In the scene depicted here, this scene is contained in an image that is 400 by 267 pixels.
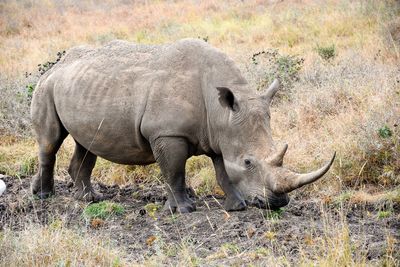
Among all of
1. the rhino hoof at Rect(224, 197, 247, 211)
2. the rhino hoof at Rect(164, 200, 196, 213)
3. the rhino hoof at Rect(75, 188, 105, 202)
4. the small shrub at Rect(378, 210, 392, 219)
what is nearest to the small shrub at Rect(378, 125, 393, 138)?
the small shrub at Rect(378, 210, 392, 219)

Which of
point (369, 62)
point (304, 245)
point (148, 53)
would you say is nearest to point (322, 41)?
point (369, 62)

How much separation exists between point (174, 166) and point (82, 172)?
5.72 feet

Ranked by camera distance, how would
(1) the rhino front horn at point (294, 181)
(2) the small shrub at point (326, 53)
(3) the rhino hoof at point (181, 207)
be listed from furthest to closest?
1. (2) the small shrub at point (326, 53)
2. (3) the rhino hoof at point (181, 207)
3. (1) the rhino front horn at point (294, 181)

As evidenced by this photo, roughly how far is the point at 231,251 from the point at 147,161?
214cm

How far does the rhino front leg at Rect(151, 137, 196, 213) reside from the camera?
23.2 ft

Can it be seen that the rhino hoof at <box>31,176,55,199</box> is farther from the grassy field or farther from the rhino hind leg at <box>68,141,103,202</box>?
the grassy field

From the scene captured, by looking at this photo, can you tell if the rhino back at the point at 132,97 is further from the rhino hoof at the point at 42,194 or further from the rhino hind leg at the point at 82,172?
the rhino hoof at the point at 42,194

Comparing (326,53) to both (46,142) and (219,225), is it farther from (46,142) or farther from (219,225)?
(219,225)

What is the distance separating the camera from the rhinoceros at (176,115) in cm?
671

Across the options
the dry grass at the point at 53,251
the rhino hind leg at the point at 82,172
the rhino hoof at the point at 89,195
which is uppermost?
the dry grass at the point at 53,251

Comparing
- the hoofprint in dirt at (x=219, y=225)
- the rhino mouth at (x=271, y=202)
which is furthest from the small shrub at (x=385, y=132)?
the rhino mouth at (x=271, y=202)

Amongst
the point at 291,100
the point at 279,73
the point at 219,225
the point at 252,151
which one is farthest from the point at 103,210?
the point at 279,73

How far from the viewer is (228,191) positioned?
7.37 m

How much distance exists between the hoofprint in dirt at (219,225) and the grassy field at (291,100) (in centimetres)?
10
